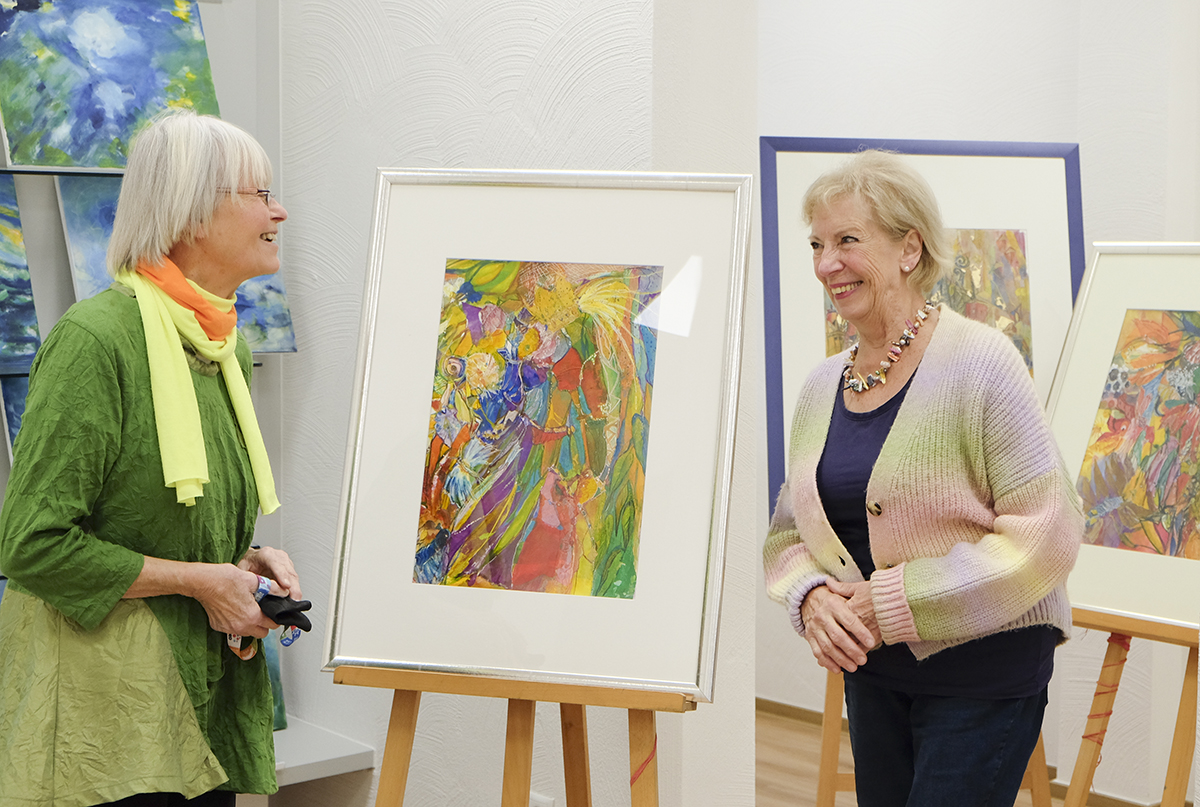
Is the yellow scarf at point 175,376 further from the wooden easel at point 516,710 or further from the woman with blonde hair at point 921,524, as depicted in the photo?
the woman with blonde hair at point 921,524

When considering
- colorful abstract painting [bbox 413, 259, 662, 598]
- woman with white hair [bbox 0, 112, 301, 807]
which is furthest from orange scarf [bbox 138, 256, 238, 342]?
colorful abstract painting [bbox 413, 259, 662, 598]

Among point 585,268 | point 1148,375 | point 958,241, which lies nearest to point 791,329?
point 958,241

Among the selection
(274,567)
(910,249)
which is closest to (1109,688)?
(910,249)

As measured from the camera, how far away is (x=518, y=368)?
171cm

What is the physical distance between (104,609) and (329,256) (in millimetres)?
1440

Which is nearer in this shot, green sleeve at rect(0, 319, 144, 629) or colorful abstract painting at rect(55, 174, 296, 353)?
green sleeve at rect(0, 319, 144, 629)

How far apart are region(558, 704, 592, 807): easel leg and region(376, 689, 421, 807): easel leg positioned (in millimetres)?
241

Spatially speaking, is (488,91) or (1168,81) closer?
(488,91)

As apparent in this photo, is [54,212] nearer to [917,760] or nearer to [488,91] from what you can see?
[488,91]

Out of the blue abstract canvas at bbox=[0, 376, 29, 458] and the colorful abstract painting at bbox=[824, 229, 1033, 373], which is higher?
the colorful abstract painting at bbox=[824, 229, 1033, 373]

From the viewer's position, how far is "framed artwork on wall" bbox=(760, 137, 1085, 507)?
2.53 meters

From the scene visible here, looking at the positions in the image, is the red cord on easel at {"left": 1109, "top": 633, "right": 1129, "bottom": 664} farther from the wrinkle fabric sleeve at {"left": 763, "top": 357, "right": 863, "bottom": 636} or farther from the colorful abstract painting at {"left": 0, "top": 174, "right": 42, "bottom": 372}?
the colorful abstract painting at {"left": 0, "top": 174, "right": 42, "bottom": 372}

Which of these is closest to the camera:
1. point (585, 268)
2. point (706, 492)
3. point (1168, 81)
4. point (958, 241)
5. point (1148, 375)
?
point (706, 492)

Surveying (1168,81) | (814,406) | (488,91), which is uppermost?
(1168,81)
